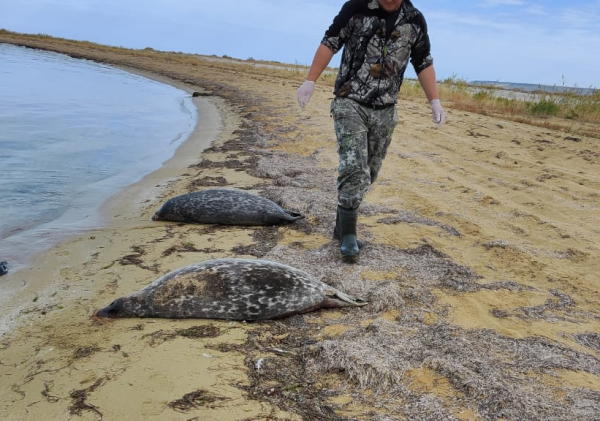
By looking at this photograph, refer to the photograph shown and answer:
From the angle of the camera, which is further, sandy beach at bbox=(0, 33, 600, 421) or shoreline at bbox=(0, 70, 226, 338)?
shoreline at bbox=(0, 70, 226, 338)

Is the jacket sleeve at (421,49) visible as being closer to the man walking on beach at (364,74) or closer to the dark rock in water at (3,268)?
the man walking on beach at (364,74)

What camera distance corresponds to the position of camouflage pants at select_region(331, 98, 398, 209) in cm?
468

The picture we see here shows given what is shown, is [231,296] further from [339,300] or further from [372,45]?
[372,45]

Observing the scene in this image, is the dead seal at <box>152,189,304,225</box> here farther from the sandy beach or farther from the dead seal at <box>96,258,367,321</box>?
the dead seal at <box>96,258,367,321</box>

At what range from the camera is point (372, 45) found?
15.0 feet

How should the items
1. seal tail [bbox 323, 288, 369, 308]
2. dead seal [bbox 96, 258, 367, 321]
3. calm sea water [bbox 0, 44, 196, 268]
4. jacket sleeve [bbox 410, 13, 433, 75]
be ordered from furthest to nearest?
1. calm sea water [bbox 0, 44, 196, 268]
2. jacket sleeve [bbox 410, 13, 433, 75]
3. seal tail [bbox 323, 288, 369, 308]
4. dead seal [bbox 96, 258, 367, 321]

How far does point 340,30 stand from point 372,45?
0.31 metres

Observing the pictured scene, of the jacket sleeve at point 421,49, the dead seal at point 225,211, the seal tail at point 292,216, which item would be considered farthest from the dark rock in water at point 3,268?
the jacket sleeve at point 421,49

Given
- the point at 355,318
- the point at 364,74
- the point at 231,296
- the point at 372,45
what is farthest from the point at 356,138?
the point at 231,296

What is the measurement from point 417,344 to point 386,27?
2.68 meters

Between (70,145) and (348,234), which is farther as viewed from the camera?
(70,145)

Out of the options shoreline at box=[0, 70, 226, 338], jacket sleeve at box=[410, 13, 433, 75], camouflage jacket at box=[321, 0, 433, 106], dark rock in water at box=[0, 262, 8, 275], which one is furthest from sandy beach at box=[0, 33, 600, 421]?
jacket sleeve at box=[410, 13, 433, 75]

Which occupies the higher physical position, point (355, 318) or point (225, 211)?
point (225, 211)

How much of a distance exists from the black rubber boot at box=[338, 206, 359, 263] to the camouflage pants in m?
0.07
